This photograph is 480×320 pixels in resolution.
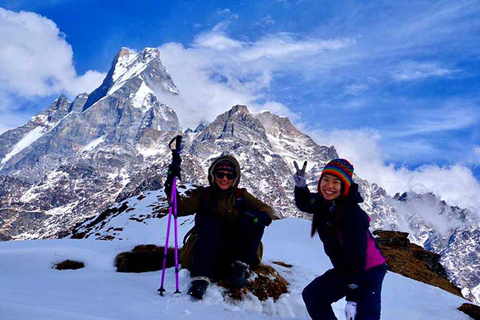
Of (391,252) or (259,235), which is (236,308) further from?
(391,252)

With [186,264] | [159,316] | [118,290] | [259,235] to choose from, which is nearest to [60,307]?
[159,316]

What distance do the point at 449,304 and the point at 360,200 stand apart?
210 inches

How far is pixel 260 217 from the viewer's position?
680cm

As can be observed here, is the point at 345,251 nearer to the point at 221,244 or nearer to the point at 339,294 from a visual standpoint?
the point at 339,294

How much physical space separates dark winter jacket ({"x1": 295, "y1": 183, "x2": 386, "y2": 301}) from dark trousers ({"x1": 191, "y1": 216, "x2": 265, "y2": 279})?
140 centimetres

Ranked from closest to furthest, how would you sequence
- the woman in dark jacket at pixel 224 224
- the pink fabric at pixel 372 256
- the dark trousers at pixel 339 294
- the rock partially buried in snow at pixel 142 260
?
the dark trousers at pixel 339 294
the pink fabric at pixel 372 256
the woman in dark jacket at pixel 224 224
the rock partially buried in snow at pixel 142 260

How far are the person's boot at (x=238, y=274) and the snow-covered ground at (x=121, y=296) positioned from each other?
335 millimetres

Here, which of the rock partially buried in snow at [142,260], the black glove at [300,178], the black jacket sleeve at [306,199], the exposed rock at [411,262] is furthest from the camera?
the exposed rock at [411,262]

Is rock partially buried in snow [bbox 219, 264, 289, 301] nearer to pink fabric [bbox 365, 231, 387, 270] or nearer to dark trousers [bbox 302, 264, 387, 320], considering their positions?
dark trousers [bbox 302, 264, 387, 320]

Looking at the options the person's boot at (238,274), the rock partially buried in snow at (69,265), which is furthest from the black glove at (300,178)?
the rock partially buried in snow at (69,265)

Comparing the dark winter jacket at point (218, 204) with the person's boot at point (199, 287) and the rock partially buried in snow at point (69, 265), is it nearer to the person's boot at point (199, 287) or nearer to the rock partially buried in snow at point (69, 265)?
the person's boot at point (199, 287)

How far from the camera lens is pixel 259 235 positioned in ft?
23.3

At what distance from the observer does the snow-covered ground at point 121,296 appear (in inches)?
200

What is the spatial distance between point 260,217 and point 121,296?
267 cm
